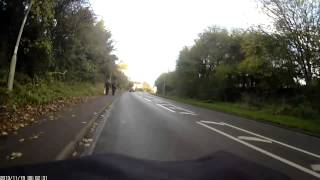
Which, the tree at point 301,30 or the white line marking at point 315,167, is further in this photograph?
the tree at point 301,30

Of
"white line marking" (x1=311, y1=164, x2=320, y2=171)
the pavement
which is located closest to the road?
"white line marking" (x1=311, y1=164, x2=320, y2=171)

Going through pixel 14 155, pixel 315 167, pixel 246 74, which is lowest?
pixel 315 167

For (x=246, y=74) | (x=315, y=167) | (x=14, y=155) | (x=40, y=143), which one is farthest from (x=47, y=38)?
(x=246, y=74)

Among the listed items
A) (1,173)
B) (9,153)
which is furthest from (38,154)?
(1,173)

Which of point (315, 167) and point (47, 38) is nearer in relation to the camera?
point (315, 167)

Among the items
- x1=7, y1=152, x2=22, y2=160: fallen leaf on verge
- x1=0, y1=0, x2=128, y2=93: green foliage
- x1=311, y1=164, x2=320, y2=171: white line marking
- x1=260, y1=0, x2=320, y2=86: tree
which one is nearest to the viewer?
x1=7, y1=152, x2=22, y2=160: fallen leaf on verge

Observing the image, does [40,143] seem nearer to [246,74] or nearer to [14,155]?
[14,155]

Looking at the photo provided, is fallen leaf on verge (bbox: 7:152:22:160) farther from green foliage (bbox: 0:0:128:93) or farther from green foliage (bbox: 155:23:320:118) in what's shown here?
green foliage (bbox: 155:23:320:118)

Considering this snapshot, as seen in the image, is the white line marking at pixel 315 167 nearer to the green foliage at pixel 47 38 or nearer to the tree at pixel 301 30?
the green foliage at pixel 47 38

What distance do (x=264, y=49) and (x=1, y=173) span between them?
3897 cm

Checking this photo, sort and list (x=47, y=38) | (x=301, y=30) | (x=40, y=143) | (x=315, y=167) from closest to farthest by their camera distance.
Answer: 1. (x=315, y=167)
2. (x=40, y=143)
3. (x=47, y=38)
4. (x=301, y=30)

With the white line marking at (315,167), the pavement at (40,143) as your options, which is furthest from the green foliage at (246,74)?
the pavement at (40,143)

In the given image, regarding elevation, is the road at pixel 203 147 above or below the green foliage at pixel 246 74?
below

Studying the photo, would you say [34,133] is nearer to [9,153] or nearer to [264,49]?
[9,153]
